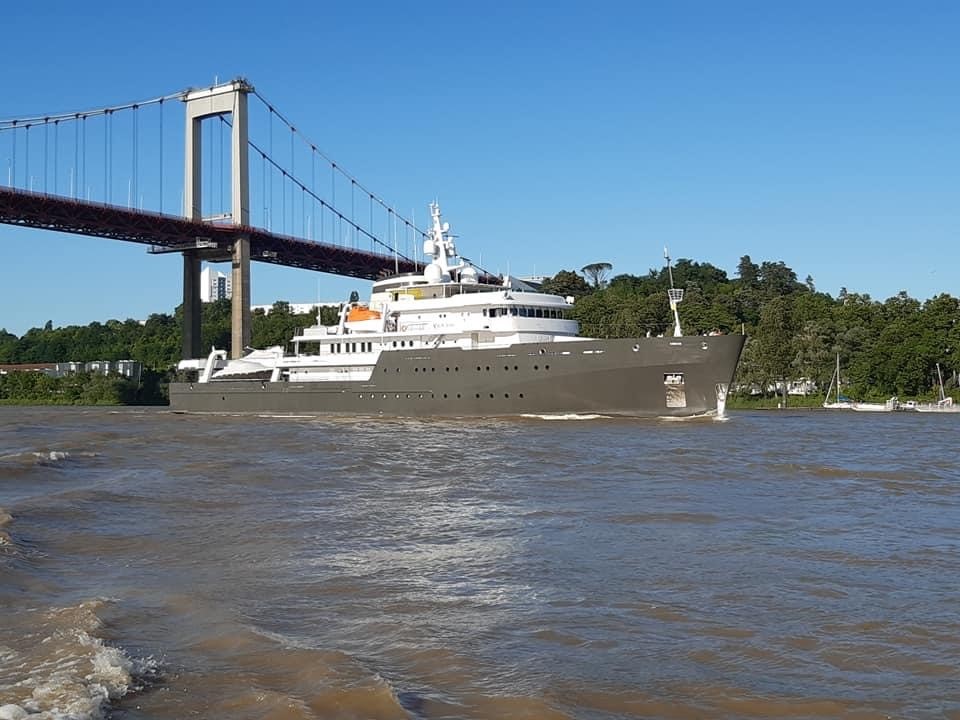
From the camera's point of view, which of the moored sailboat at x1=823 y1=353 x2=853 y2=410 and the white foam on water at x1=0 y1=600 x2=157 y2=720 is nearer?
the white foam on water at x1=0 y1=600 x2=157 y2=720

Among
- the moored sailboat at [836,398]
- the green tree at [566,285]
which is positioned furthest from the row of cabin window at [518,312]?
the green tree at [566,285]

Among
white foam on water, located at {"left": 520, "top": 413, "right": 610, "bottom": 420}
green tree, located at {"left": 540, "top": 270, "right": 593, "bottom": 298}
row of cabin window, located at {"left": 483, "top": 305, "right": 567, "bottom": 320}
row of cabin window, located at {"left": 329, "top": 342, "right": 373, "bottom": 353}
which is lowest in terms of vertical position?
white foam on water, located at {"left": 520, "top": 413, "right": 610, "bottom": 420}

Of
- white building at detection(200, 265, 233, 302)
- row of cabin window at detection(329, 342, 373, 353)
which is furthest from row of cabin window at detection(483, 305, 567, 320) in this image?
white building at detection(200, 265, 233, 302)

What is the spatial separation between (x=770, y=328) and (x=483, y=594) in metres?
50.2

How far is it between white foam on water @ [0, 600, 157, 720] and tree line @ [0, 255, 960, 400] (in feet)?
120

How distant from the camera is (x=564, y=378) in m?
24.7

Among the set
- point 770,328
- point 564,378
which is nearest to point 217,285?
point 770,328

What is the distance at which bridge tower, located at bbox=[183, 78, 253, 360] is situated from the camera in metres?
49.6

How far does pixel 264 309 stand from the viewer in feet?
354

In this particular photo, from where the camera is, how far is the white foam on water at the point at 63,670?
425 cm

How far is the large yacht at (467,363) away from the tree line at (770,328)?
15.6 metres

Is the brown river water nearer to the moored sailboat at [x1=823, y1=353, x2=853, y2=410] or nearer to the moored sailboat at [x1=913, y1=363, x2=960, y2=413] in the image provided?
the moored sailboat at [x1=913, y1=363, x2=960, y2=413]

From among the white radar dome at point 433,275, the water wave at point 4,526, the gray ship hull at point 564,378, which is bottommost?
the water wave at point 4,526

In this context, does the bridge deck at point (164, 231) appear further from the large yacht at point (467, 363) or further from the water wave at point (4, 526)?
the water wave at point (4, 526)
